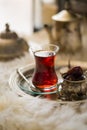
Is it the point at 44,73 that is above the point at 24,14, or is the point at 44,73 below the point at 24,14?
above

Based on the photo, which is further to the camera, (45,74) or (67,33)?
(67,33)

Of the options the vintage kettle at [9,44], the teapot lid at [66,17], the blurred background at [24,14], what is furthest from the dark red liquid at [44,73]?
the blurred background at [24,14]

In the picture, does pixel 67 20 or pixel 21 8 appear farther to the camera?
pixel 21 8

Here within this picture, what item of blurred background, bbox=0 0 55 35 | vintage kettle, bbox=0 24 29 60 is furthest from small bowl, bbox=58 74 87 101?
blurred background, bbox=0 0 55 35

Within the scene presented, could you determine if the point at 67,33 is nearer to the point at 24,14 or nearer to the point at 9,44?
the point at 9,44

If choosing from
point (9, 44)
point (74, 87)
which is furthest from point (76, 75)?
point (9, 44)

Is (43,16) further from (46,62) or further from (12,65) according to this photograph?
(46,62)

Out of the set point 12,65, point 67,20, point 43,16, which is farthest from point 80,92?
point 43,16
